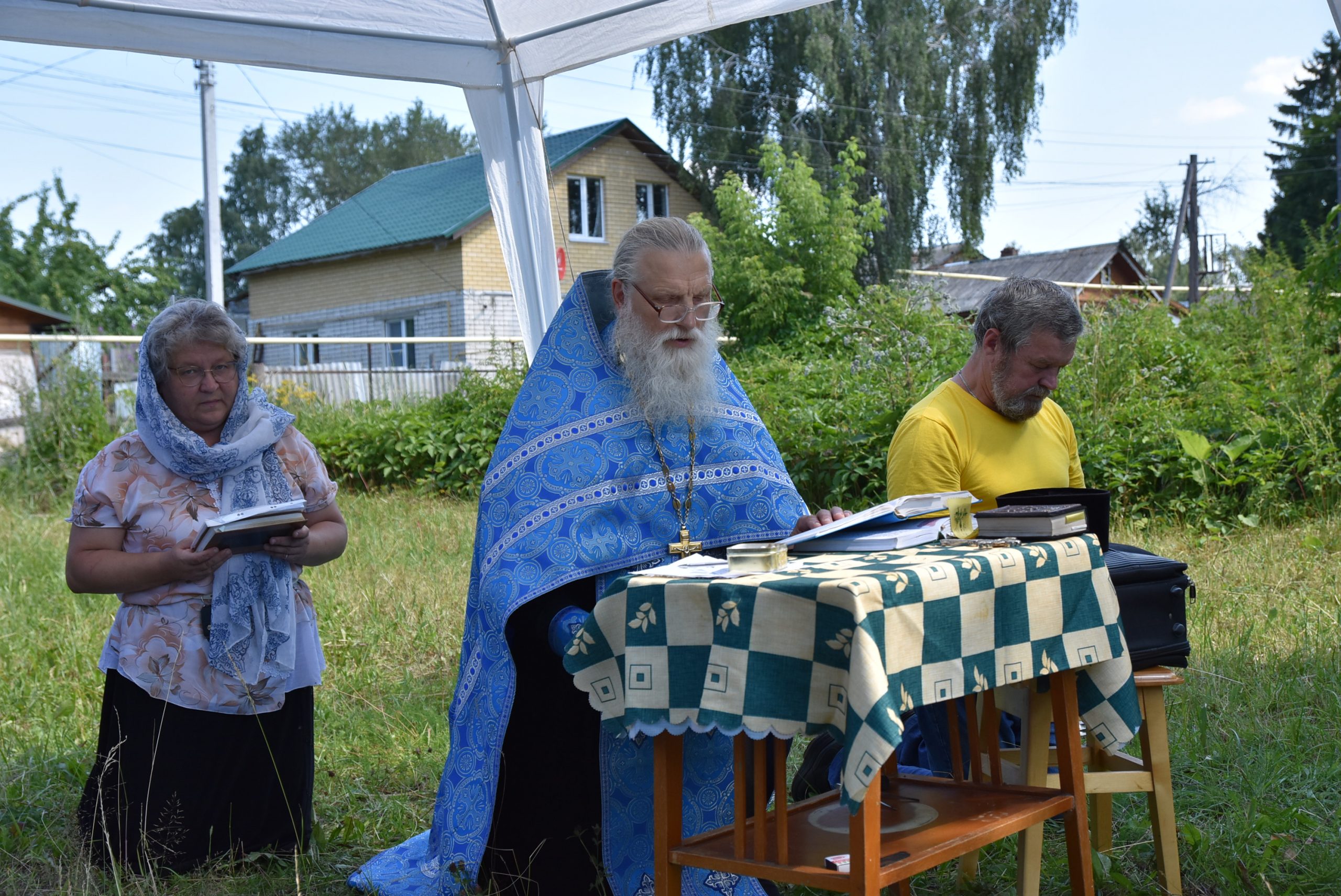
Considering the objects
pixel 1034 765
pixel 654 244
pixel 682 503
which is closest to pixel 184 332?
pixel 654 244

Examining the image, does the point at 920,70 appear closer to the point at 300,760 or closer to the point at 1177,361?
the point at 1177,361

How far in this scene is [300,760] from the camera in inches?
158

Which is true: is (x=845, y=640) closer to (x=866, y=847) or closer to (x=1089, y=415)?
(x=866, y=847)

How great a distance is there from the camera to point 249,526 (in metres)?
3.58

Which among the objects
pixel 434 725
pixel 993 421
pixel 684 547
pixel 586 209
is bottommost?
pixel 434 725

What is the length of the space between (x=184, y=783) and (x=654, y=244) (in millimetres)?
2316

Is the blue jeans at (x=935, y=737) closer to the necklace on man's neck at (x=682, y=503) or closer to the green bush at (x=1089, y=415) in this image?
the necklace on man's neck at (x=682, y=503)

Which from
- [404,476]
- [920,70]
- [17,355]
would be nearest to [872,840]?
[404,476]

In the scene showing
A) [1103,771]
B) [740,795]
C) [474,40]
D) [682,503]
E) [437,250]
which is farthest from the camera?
[437,250]

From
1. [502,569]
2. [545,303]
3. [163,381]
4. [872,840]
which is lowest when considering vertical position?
[872,840]

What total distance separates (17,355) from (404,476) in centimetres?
448

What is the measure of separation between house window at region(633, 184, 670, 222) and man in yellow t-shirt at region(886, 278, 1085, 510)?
28.1m

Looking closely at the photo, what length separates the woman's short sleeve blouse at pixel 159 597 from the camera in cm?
375

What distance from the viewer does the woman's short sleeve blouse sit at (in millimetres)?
3754
